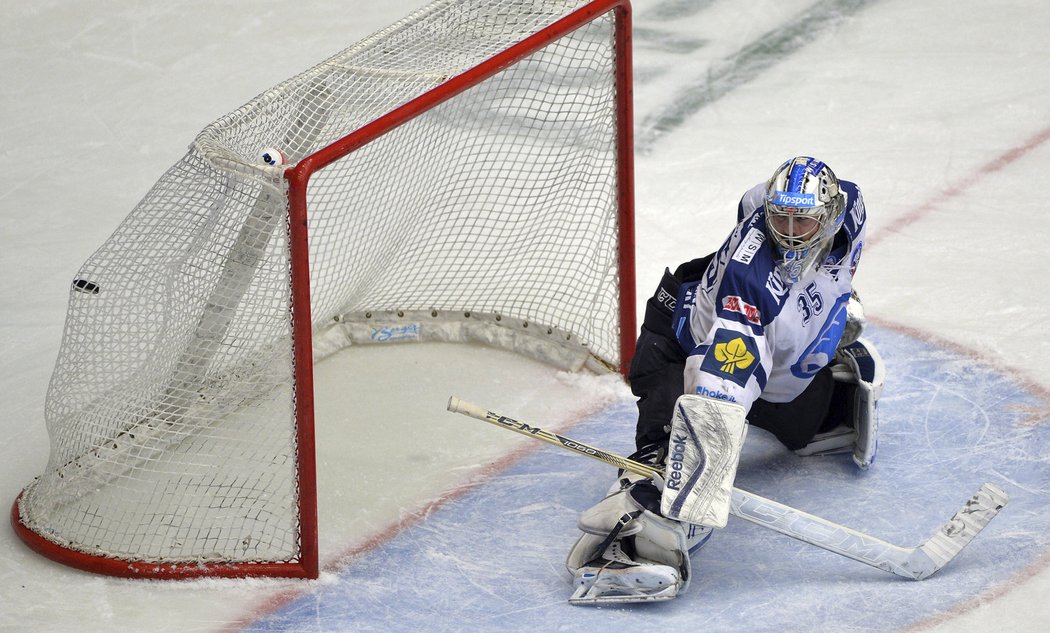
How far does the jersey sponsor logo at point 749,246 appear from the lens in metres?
3.37

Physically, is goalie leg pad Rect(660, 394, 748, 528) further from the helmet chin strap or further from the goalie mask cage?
the goalie mask cage

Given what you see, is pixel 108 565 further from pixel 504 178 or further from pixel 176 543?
pixel 504 178

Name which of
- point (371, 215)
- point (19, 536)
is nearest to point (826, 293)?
point (371, 215)

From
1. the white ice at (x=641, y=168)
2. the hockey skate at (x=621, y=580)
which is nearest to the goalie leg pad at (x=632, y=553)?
the hockey skate at (x=621, y=580)

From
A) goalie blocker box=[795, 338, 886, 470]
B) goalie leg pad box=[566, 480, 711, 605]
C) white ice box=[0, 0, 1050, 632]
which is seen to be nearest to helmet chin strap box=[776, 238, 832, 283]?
goalie blocker box=[795, 338, 886, 470]

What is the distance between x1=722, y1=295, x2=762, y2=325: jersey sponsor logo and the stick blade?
63 centimetres

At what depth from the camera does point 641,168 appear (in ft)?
17.9

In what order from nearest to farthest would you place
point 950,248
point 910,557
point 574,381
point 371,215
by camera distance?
point 910,557 < point 371,215 < point 574,381 < point 950,248

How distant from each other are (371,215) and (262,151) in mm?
671

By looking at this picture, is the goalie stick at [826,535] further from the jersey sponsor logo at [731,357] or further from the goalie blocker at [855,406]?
the goalie blocker at [855,406]

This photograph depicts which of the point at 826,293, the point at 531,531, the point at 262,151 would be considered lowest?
the point at 531,531

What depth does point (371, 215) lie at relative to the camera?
13.2 ft

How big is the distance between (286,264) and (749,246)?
3.37 ft

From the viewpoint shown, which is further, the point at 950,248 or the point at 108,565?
the point at 950,248
